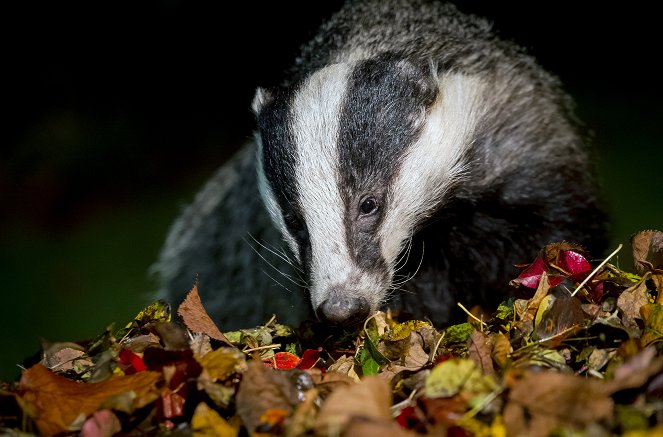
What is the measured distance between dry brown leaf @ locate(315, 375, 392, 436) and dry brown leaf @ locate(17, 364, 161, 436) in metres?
0.29

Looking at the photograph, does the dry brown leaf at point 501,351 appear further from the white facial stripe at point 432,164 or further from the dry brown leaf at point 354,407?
the white facial stripe at point 432,164

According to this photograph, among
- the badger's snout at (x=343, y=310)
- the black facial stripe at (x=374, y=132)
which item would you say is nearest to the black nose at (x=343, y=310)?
the badger's snout at (x=343, y=310)

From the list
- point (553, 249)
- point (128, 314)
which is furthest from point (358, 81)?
point (128, 314)

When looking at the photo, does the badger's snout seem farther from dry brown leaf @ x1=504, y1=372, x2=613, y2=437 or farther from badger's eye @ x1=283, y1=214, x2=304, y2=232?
dry brown leaf @ x1=504, y1=372, x2=613, y2=437

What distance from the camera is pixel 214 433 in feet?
3.57

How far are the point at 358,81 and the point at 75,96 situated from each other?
9.63 ft

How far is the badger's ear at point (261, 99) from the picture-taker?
1.89 metres

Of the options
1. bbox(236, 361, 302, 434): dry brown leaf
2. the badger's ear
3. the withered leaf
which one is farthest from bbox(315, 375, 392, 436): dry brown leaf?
the badger's ear

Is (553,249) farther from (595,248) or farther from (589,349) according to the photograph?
(595,248)

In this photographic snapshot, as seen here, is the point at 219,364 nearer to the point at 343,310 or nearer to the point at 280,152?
the point at 343,310

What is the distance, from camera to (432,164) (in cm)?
175

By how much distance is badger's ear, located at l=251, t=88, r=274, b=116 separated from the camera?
6.20 ft

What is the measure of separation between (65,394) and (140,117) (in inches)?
129

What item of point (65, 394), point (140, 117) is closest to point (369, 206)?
point (65, 394)
